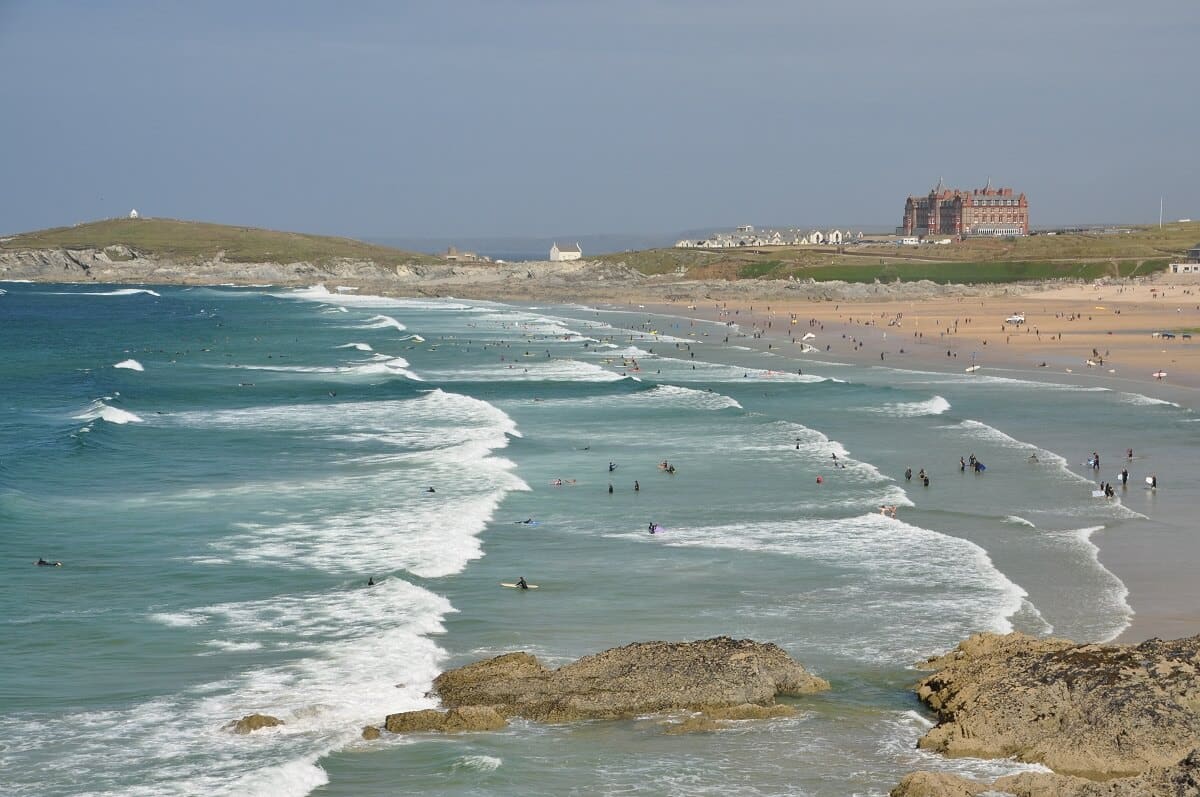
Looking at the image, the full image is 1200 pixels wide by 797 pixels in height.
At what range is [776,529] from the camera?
37.1 meters

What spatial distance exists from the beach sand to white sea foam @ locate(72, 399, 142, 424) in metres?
41.1

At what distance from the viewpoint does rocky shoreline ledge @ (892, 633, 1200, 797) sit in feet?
62.0

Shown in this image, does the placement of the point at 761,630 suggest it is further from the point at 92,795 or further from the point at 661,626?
the point at 92,795

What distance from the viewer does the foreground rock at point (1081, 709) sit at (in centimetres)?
1939

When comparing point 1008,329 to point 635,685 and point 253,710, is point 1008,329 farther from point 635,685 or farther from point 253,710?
point 253,710

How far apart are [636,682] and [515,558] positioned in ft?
38.5

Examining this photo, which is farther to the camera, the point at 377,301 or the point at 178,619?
the point at 377,301

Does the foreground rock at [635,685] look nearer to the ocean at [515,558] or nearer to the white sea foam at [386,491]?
the ocean at [515,558]

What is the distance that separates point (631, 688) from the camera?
22.9m

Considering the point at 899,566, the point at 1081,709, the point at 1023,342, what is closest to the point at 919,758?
the point at 1081,709

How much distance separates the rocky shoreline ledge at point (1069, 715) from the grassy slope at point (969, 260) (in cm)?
14298

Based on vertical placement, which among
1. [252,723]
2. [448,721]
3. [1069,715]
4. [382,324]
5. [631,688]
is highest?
[382,324]

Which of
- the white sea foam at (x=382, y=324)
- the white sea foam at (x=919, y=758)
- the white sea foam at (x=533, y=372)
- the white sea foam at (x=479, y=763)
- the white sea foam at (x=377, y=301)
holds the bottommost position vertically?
the white sea foam at (x=919, y=758)

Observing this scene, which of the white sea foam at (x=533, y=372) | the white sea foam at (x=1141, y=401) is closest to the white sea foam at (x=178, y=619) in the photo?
the white sea foam at (x=1141, y=401)
